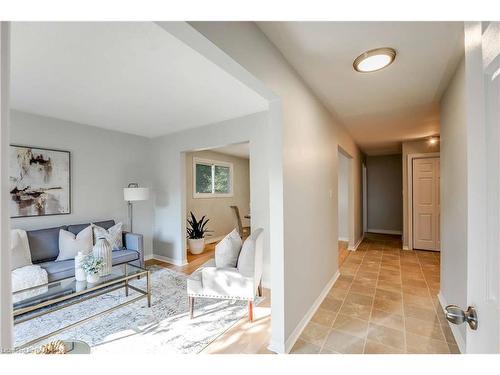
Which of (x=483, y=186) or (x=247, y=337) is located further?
(x=247, y=337)

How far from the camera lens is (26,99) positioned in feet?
8.11

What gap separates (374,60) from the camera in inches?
66.8

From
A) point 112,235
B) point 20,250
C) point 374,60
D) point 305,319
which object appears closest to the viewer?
point 374,60

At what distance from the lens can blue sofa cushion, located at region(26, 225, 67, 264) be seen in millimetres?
2684

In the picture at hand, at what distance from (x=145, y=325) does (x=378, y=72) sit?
311 cm

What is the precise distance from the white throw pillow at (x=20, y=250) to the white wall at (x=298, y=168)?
2850 mm

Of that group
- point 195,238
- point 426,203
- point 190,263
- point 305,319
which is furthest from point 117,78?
point 426,203

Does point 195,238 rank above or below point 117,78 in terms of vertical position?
below

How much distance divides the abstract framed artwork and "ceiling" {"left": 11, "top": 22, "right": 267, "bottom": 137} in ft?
1.82

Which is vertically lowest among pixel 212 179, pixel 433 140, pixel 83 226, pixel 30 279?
pixel 30 279

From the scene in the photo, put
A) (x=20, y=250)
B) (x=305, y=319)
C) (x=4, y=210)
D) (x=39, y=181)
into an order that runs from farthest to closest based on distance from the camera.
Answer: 1. (x=39, y=181)
2. (x=20, y=250)
3. (x=305, y=319)
4. (x=4, y=210)

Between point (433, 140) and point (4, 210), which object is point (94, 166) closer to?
point (4, 210)
